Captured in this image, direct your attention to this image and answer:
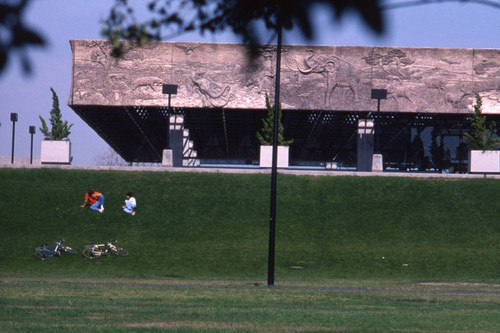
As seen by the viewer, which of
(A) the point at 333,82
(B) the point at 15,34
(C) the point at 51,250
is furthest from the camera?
(A) the point at 333,82

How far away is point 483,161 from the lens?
42.9 metres

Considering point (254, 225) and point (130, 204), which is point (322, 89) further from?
point (130, 204)

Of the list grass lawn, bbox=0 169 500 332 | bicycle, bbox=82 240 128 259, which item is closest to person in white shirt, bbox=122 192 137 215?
grass lawn, bbox=0 169 500 332

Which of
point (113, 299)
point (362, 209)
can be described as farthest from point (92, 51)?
point (113, 299)

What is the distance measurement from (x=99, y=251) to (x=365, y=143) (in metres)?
29.2

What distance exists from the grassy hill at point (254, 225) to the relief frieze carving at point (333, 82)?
1308 cm

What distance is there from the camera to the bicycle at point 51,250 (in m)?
28.0

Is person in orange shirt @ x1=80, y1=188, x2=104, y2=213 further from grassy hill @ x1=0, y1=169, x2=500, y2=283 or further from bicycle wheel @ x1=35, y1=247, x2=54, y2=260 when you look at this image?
bicycle wheel @ x1=35, y1=247, x2=54, y2=260

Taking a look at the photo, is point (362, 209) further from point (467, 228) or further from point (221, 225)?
point (221, 225)

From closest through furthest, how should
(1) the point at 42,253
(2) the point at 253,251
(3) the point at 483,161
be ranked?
(1) the point at 42,253, (2) the point at 253,251, (3) the point at 483,161

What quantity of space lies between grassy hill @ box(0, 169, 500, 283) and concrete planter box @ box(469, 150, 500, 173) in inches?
167

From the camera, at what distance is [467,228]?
32156mm

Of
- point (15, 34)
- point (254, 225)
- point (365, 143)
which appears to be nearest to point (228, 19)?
point (15, 34)

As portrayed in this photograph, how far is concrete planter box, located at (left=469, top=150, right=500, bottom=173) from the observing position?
140ft
